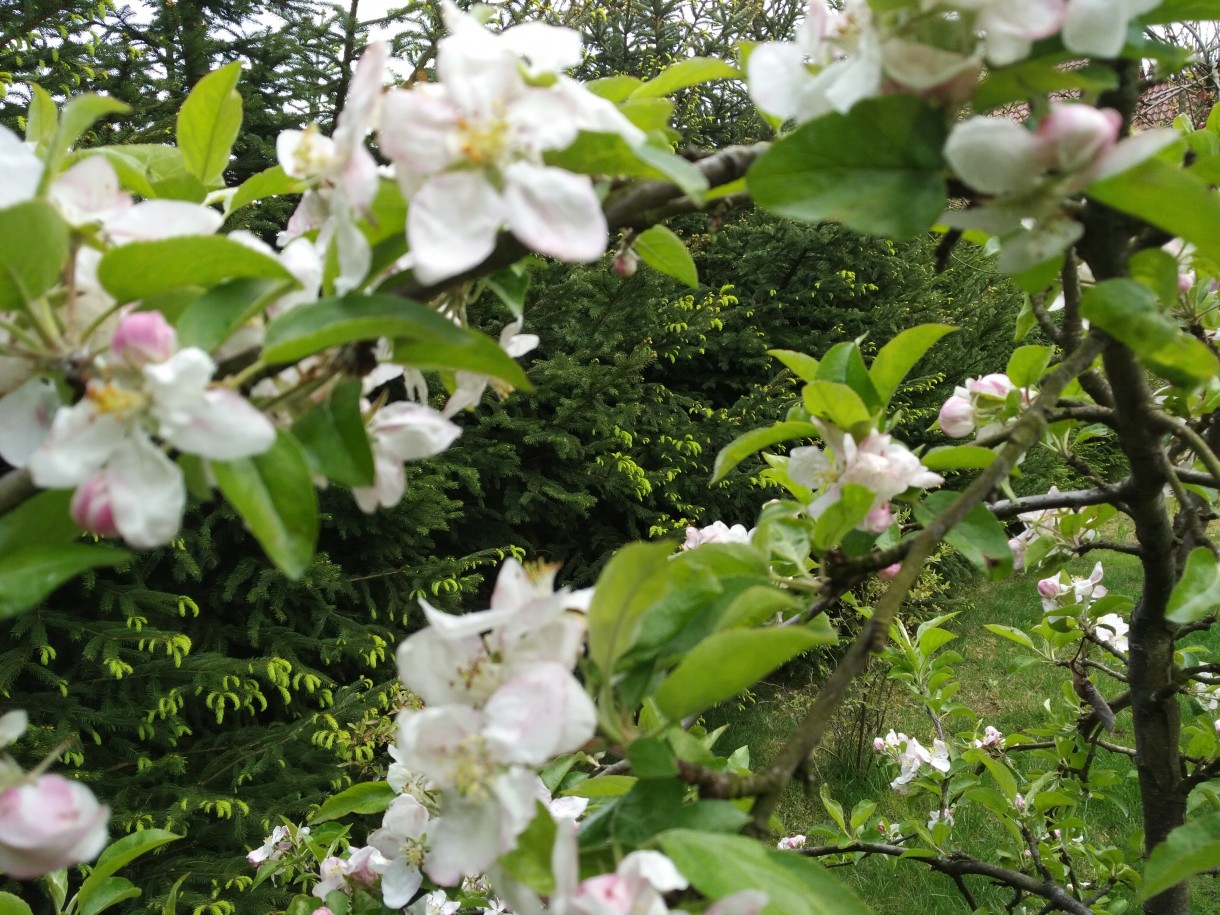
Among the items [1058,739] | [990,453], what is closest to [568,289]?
[1058,739]

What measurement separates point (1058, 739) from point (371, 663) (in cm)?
247

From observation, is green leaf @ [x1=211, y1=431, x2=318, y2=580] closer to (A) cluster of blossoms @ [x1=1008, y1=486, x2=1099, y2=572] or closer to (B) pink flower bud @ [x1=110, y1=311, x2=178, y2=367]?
(B) pink flower bud @ [x1=110, y1=311, x2=178, y2=367]

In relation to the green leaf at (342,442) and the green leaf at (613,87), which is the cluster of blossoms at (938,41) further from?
the green leaf at (342,442)

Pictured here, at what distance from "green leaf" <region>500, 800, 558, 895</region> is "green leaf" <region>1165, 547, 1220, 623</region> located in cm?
54

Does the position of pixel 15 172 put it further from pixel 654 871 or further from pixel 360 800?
pixel 360 800

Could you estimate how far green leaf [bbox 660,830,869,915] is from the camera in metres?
0.42

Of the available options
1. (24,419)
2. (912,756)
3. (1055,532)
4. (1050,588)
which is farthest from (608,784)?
(912,756)

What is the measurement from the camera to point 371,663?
3396 mm

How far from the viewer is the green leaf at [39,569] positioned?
42 cm

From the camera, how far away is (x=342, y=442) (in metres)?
0.50

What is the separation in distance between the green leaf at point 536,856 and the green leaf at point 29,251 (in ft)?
1.26

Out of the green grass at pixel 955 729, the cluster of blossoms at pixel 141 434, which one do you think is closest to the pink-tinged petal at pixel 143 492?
the cluster of blossoms at pixel 141 434

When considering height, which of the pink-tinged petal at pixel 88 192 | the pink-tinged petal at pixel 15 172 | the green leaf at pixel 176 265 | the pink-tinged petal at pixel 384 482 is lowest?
the pink-tinged petal at pixel 384 482

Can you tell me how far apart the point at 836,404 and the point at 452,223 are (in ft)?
1.49
